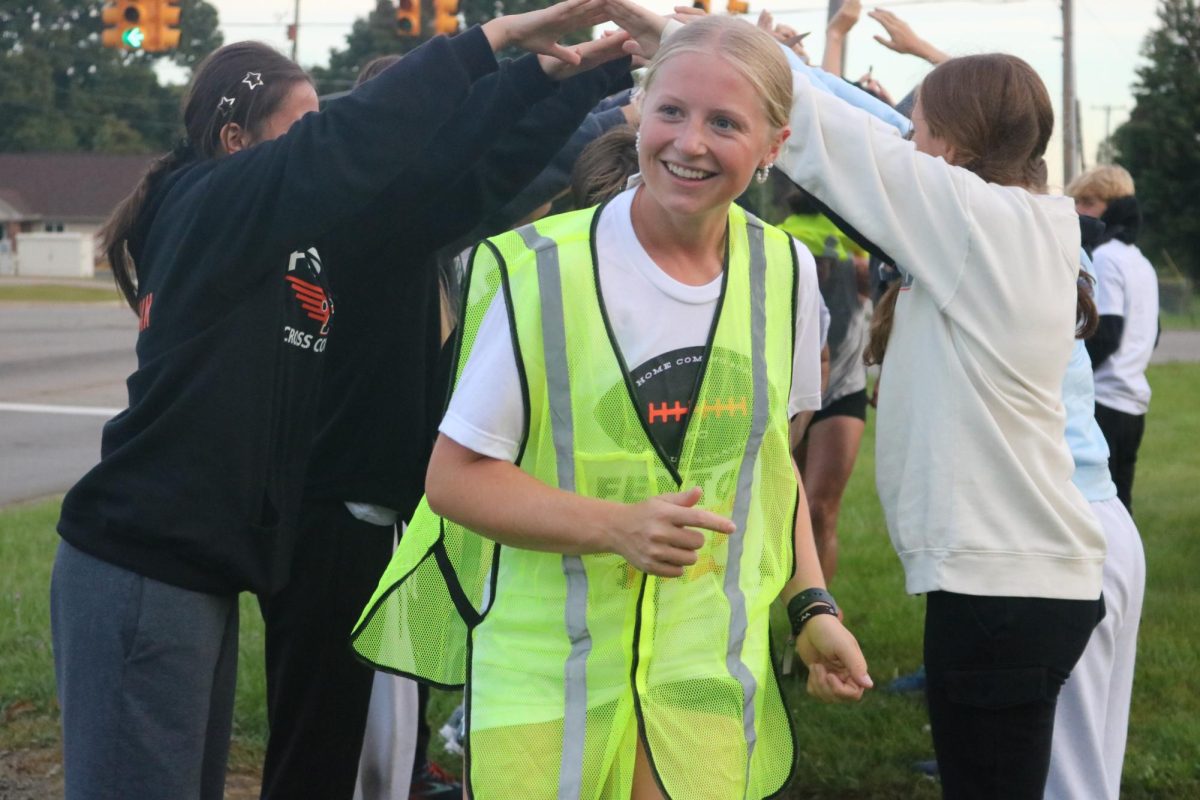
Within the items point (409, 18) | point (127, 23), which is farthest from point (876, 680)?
point (127, 23)

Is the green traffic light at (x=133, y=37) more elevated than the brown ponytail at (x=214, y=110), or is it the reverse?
the green traffic light at (x=133, y=37)

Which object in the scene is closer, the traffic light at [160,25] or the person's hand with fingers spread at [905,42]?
the person's hand with fingers spread at [905,42]

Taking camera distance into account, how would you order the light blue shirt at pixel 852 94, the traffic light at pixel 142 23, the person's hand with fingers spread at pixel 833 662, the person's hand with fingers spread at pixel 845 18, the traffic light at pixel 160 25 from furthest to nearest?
1. the traffic light at pixel 142 23
2. the traffic light at pixel 160 25
3. the person's hand with fingers spread at pixel 845 18
4. the light blue shirt at pixel 852 94
5. the person's hand with fingers spread at pixel 833 662

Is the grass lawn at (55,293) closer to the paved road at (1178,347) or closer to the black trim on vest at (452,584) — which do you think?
the paved road at (1178,347)

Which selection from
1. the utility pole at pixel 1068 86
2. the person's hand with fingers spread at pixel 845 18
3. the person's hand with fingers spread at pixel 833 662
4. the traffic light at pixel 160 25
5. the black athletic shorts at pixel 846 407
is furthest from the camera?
the utility pole at pixel 1068 86

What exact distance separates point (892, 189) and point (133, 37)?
23.0 meters

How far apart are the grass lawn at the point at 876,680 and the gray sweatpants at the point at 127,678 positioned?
7.91 feet

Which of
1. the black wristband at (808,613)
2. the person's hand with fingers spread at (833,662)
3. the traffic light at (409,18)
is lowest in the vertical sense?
the person's hand with fingers spread at (833,662)

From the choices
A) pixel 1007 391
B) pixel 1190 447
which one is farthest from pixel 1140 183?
pixel 1007 391

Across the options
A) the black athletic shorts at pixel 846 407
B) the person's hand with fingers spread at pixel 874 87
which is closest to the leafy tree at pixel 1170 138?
the black athletic shorts at pixel 846 407

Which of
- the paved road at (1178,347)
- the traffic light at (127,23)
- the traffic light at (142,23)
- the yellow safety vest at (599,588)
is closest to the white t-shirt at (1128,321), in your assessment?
the yellow safety vest at (599,588)

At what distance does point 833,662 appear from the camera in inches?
104

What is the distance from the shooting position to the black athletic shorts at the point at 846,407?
6.48 metres

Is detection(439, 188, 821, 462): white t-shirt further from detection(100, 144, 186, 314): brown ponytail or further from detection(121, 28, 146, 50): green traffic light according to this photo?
detection(121, 28, 146, 50): green traffic light
